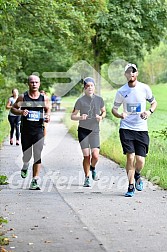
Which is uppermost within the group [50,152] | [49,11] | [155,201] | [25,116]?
[49,11]

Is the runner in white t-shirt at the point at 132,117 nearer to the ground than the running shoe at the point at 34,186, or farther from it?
farther from it

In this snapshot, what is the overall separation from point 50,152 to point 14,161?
2.64 metres

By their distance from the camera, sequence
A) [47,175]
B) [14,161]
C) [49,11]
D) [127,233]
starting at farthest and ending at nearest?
[49,11]
[14,161]
[47,175]
[127,233]

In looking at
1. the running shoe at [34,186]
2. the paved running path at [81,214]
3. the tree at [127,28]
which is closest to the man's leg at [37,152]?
the running shoe at [34,186]

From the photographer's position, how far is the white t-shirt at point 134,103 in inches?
428

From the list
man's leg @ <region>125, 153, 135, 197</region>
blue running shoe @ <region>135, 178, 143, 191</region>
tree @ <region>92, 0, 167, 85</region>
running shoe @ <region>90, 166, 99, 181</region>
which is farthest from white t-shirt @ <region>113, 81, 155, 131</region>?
tree @ <region>92, 0, 167, 85</region>

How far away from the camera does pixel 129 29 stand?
34.4 m

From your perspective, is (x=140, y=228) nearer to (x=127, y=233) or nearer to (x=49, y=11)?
(x=127, y=233)

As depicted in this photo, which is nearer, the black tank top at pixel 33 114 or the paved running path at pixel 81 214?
the paved running path at pixel 81 214

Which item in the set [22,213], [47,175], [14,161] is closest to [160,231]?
[22,213]

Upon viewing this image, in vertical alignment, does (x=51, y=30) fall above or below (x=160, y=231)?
above

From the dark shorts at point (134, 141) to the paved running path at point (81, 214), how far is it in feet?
2.47

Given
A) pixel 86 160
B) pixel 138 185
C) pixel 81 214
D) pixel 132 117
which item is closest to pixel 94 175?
pixel 86 160

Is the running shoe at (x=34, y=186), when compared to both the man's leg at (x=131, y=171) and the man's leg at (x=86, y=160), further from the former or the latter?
the man's leg at (x=131, y=171)
